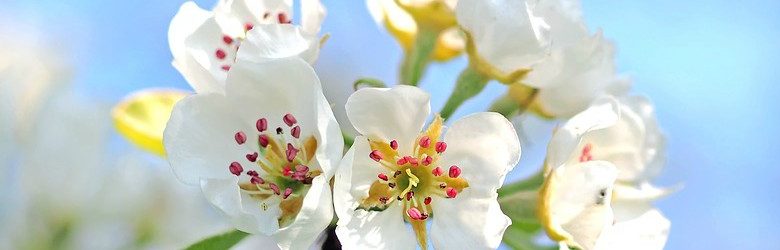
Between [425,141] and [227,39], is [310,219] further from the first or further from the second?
[227,39]

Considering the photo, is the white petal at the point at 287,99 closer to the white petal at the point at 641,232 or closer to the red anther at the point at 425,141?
the red anther at the point at 425,141

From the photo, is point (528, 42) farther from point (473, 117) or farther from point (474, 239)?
point (474, 239)

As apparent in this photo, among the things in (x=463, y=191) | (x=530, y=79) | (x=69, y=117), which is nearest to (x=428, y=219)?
(x=463, y=191)

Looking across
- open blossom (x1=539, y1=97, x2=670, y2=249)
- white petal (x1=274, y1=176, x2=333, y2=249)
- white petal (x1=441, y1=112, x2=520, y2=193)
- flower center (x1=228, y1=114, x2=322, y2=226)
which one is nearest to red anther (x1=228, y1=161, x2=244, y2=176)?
flower center (x1=228, y1=114, x2=322, y2=226)

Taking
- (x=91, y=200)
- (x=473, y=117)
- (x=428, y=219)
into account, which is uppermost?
(x=473, y=117)

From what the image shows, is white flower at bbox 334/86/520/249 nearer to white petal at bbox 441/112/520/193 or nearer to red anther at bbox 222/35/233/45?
white petal at bbox 441/112/520/193

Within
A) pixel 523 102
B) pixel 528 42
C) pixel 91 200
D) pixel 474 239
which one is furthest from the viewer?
pixel 91 200
